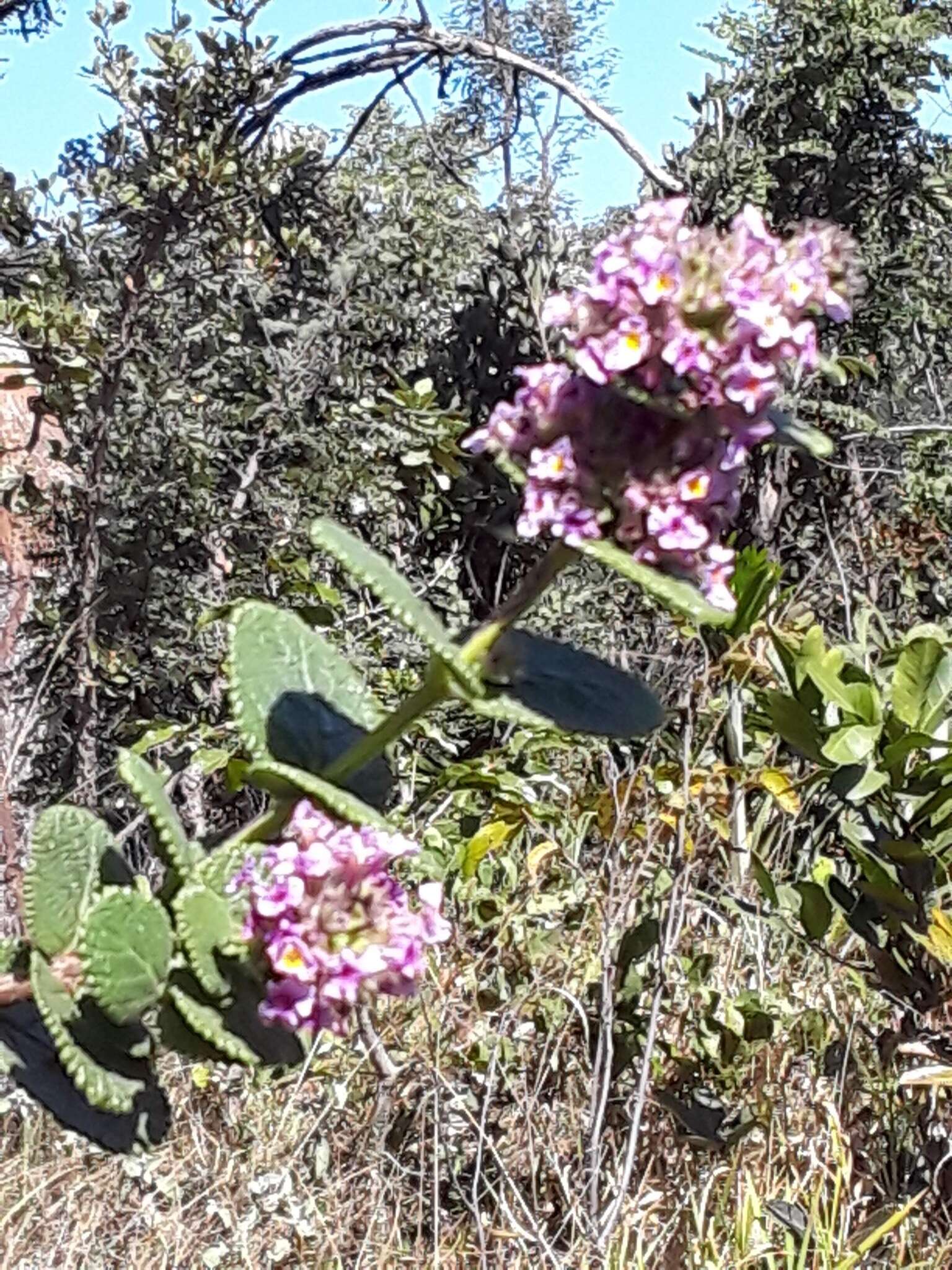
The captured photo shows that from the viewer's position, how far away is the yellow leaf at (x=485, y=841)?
2.33 m

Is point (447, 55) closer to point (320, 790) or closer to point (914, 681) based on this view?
point (914, 681)

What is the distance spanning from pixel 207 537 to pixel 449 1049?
3.75 feet

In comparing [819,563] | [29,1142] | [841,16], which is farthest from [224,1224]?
[841,16]

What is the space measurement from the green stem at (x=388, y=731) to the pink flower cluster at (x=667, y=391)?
0.27 feet

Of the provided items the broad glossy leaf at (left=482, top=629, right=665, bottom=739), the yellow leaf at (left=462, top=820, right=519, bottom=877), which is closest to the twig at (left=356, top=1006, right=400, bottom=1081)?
the yellow leaf at (left=462, top=820, right=519, bottom=877)

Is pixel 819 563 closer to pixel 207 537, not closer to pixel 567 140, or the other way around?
pixel 207 537

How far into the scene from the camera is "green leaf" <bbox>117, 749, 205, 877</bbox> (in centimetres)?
67

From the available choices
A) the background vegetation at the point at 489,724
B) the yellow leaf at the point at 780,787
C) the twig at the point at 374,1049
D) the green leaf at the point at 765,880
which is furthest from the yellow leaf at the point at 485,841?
the green leaf at the point at 765,880

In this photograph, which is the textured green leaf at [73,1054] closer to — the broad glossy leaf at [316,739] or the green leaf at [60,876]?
the green leaf at [60,876]

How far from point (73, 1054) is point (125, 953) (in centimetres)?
5

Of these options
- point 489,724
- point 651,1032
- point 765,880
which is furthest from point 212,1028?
point 489,724

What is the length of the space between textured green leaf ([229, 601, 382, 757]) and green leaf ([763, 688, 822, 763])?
1.12 m

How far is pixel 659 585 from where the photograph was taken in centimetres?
58

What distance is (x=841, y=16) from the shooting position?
134 inches
